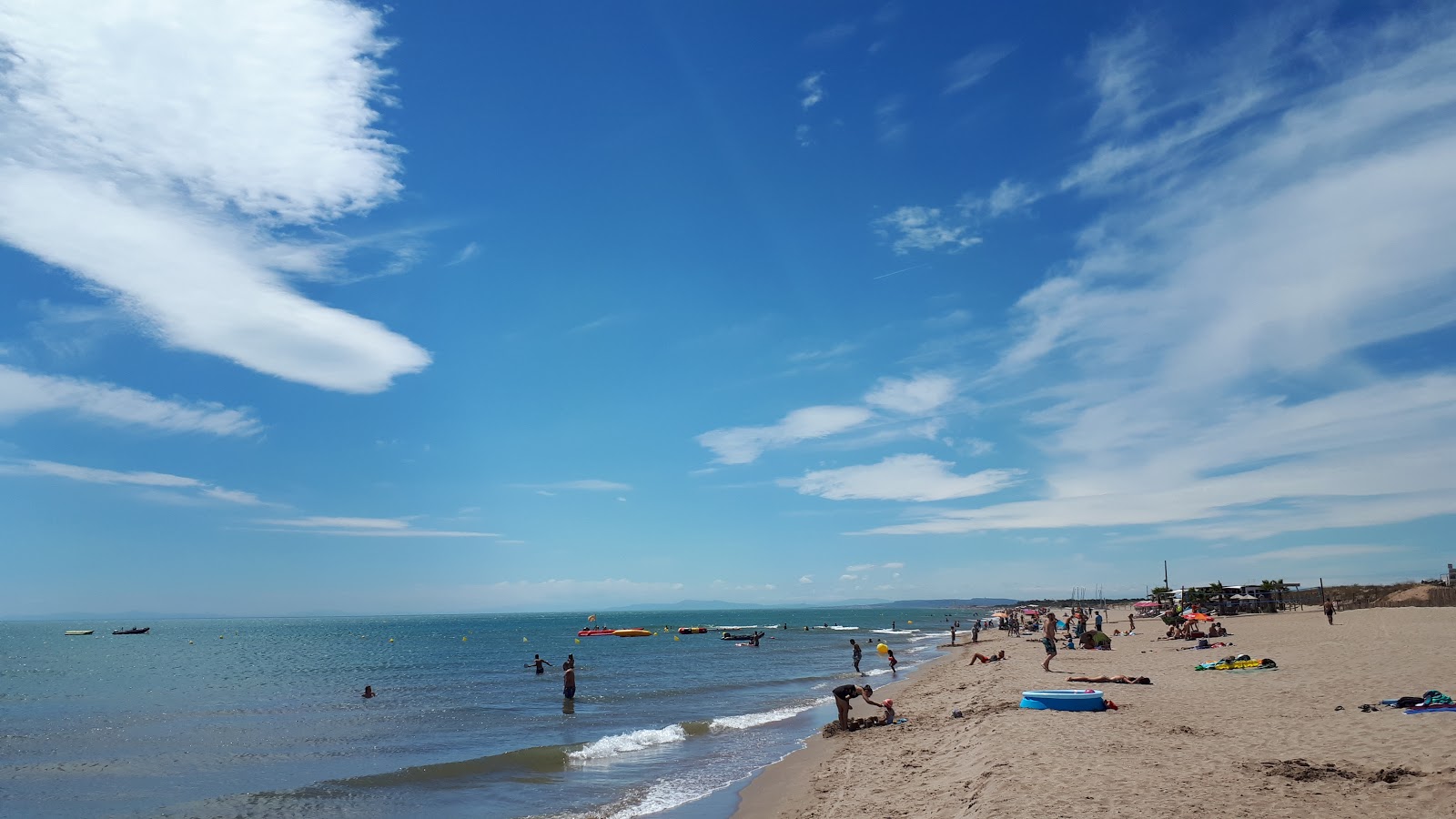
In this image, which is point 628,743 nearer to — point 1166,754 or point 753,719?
point 753,719

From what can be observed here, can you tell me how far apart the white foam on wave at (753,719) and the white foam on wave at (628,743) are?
1.38 metres

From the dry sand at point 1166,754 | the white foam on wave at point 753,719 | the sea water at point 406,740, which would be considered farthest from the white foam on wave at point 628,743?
the dry sand at point 1166,754

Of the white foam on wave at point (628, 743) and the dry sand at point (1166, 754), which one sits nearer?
the dry sand at point (1166, 754)

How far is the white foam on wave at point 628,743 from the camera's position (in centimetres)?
1953

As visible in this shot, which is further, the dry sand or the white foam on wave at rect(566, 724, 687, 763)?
the white foam on wave at rect(566, 724, 687, 763)

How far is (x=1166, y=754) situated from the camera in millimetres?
10562

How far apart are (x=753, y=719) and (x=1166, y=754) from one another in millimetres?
15861

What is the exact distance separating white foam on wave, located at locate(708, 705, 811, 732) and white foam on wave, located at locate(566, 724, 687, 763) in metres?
1.38

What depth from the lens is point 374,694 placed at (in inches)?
1398

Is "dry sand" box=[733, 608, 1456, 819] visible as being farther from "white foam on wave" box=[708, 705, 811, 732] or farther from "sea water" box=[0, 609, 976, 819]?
"white foam on wave" box=[708, 705, 811, 732]

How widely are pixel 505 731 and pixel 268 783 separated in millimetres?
A: 7732

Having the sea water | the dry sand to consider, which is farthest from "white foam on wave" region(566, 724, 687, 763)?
the dry sand

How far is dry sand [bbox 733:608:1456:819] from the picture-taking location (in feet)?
27.4

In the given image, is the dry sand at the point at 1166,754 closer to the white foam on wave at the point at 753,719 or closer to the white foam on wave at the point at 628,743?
the white foam on wave at the point at 753,719
